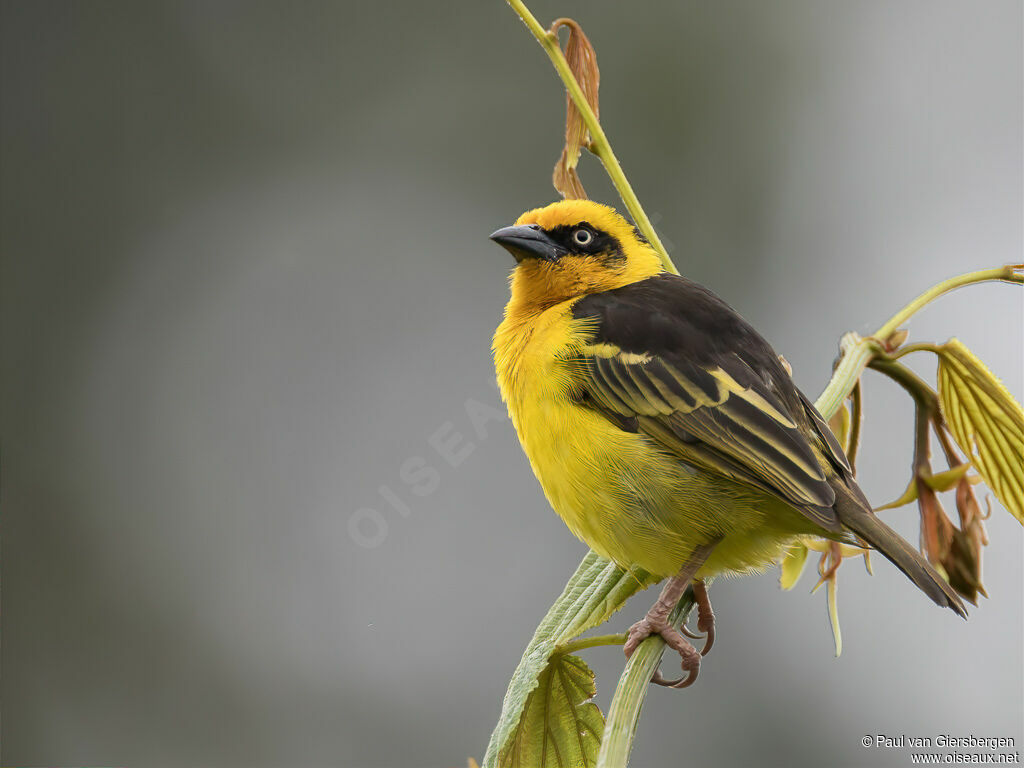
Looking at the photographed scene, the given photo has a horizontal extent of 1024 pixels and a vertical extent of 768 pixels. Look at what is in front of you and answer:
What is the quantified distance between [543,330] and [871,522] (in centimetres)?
110

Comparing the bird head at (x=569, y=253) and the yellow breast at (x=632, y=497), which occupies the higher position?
the bird head at (x=569, y=253)

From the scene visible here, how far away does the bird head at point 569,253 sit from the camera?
3.43 metres

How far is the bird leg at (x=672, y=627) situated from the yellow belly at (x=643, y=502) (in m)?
0.03

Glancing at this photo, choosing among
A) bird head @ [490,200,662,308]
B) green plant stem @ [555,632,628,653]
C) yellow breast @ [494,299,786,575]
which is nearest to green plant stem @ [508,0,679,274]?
yellow breast @ [494,299,786,575]

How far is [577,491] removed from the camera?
8.98ft

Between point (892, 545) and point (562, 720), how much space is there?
0.80 metres

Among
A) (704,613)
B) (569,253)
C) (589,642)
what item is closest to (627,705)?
(589,642)

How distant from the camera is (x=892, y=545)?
2340mm

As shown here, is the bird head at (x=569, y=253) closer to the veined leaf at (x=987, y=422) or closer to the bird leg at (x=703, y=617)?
the bird leg at (x=703, y=617)

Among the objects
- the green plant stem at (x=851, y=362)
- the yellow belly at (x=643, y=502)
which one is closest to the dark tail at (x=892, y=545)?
the yellow belly at (x=643, y=502)

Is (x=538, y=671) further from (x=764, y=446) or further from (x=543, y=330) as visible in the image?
(x=543, y=330)

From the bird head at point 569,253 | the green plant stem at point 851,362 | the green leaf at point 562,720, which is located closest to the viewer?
the green plant stem at point 851,362

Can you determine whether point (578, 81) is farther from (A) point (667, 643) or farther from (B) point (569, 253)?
(A) point (667, 643)

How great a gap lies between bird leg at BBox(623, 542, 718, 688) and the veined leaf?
0.65 meters
